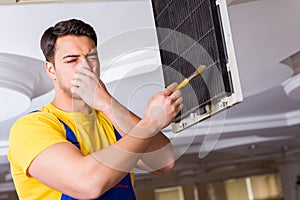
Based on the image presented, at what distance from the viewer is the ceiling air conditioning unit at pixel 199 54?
3.78ft

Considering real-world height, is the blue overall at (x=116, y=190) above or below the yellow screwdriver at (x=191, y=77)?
below

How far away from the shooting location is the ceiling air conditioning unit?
1.15 meters

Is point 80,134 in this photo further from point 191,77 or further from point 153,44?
point 153,44

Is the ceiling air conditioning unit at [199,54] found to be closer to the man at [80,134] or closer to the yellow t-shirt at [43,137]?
the man at [80,134]

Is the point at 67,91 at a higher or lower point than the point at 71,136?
higher

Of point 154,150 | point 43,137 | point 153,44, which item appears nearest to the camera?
point 43,137

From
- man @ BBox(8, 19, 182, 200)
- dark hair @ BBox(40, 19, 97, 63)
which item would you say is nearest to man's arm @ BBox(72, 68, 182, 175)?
man @ BBox(8, 19, 182, 200)

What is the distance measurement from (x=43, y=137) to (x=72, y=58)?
0.18 m

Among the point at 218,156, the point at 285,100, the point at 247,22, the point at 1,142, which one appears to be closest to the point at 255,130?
the point at 285,100

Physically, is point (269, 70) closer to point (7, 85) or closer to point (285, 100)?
point (285, 100)

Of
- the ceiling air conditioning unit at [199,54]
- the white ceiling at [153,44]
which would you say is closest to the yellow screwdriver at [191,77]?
the ceiling air conditioning unit at [199,54]

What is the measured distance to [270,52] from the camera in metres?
3.72

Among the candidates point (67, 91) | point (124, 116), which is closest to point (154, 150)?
point (124, 116)

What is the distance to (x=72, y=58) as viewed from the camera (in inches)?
48.9
